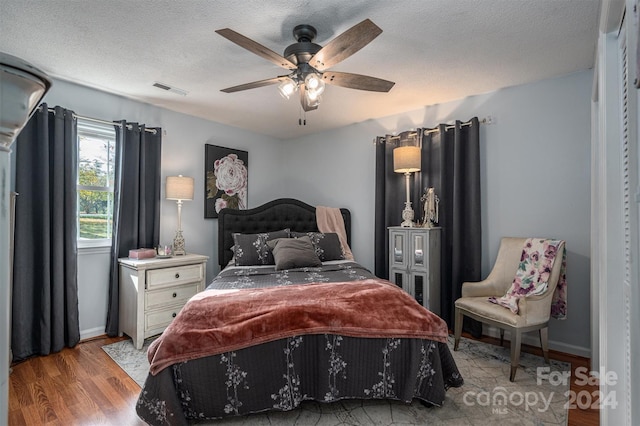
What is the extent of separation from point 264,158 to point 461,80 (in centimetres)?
297

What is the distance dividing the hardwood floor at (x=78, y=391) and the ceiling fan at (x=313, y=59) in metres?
2.30

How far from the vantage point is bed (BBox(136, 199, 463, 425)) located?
1.78 m

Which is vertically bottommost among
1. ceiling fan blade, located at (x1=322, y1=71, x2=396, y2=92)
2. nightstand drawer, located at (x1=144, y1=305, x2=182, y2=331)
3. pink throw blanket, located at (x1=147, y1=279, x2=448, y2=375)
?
nightstand drawer, located at (x1=144, y1=305, x2=182, y2=331)

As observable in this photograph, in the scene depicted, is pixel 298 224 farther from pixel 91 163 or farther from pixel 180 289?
pixel 91 163

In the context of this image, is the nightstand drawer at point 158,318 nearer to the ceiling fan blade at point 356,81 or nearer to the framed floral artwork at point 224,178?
the framed floral artwork at point 224,178

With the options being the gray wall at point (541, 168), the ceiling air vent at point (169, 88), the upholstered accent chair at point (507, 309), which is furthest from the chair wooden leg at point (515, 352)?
the ceiling air vent at point (169, 88)

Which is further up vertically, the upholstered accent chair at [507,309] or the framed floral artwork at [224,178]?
the framed floral artwork at [224,178]

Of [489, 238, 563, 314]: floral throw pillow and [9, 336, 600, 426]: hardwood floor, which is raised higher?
[489, 238, 563, 314]: floral throw pillow

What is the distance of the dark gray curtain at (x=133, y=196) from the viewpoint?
3.27 m

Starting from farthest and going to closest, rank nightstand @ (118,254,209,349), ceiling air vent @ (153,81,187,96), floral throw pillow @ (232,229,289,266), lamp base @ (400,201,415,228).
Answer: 1. lamp base @ (400,201,415,228)
2. floral throw pillow @ (232,229,289,266)
3. ceiling air vent @ (153,81,187,96)
4. nightstand @ (118,254,209,349)

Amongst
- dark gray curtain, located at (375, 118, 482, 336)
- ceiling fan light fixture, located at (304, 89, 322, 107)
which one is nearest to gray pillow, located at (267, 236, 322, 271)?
dark gray curtain, located at (375, 118, 482, 336)

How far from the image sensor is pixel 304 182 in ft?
16.3

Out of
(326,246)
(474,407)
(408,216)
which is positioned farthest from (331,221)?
(474,407)

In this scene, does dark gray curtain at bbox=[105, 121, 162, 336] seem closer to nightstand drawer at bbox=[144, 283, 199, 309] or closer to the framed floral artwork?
nightstand drawer at bbox=[144, 283, 199, 309]
